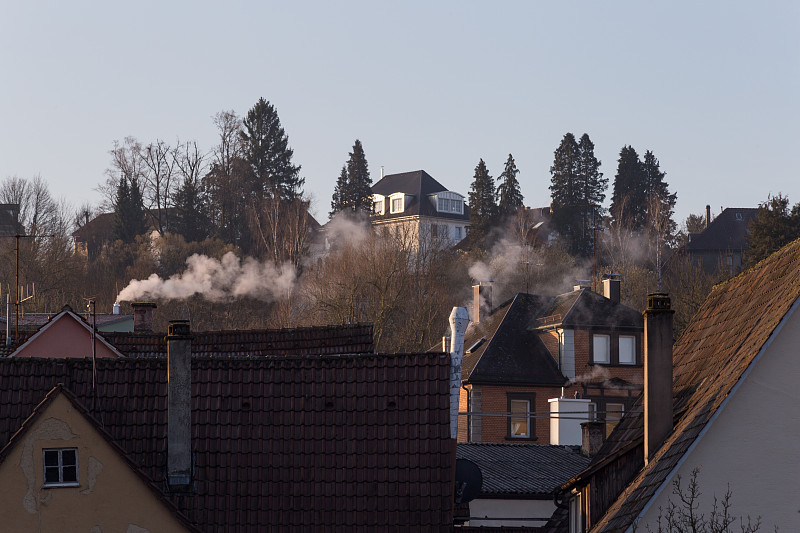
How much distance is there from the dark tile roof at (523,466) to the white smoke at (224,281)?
47231 millimetres

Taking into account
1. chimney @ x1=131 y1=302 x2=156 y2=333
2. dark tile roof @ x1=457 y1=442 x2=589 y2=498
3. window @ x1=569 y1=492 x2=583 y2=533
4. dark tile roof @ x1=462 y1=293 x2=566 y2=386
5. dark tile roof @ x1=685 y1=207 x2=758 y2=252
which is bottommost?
dark tile roof @ x1=457 y1=442 x2=589 y2=498

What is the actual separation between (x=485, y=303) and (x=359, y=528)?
4625 centimetres

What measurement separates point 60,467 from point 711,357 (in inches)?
361

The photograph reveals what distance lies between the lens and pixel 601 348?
56375 mm

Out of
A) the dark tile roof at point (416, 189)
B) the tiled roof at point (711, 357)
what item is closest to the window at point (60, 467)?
the tiled roof at point (711, 357)

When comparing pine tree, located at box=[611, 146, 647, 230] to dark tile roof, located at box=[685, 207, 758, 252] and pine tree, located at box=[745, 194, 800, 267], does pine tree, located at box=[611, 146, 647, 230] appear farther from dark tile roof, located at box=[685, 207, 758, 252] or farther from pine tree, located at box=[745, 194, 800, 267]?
pine tree, located at box=[745, 194, 800, 267]

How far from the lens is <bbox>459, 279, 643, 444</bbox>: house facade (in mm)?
52781

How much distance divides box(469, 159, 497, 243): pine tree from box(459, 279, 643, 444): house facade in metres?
40.4

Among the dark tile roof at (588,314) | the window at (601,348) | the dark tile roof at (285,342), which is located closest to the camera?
the dark tile roof at (285,342)

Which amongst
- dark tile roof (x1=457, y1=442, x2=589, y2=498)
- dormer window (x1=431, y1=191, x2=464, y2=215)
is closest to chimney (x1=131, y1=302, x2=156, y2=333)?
dark tile roof (x1=457, y1=442, x2=589, y2=498)

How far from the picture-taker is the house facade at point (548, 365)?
173 ft

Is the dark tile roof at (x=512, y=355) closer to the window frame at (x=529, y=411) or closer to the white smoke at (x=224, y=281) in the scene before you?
the window frame at (x=529, y=411)

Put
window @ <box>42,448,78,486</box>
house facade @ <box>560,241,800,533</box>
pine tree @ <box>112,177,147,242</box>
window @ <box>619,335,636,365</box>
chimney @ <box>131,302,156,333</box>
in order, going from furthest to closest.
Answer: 1. pine tree @ <box>112,177,147,242</box>
2. window @ <box>619,335,636,365</box>
3. chimney @ <box>131,302,156,333</box>
4. window @ <box>42,448,78,486</box>
5. house facade @ <box>560,241,800,533</box>

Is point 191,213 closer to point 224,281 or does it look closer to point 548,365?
point 224,281
